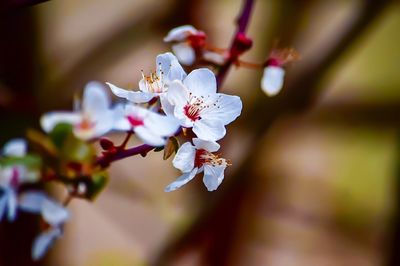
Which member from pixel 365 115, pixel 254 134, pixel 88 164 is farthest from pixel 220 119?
pixel 365 115

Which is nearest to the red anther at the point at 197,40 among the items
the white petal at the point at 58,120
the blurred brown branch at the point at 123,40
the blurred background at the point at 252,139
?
the white petal at the point at 58,120

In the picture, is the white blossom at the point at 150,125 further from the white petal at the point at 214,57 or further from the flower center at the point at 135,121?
the white petal at the point at 214,57

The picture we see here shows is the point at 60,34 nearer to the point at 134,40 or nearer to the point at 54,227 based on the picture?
the point at 134,40

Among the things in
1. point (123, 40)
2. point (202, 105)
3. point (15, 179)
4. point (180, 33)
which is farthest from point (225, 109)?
point (123, 40)

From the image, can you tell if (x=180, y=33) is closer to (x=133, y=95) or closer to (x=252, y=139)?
(x=133, y=95)

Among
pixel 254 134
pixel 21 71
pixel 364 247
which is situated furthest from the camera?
pixel 364 247

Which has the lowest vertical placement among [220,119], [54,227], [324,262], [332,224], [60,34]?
[324,262]

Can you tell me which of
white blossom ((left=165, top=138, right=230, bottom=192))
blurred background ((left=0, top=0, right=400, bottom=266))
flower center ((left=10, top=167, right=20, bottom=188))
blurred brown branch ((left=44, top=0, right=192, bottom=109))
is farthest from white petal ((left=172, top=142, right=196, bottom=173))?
blurred brown branch ((left=44, top=0, right=192, bottom=109))

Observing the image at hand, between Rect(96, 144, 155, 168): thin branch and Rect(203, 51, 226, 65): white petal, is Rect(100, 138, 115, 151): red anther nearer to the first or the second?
Rect(96, 144, 155, 168): thin branch
